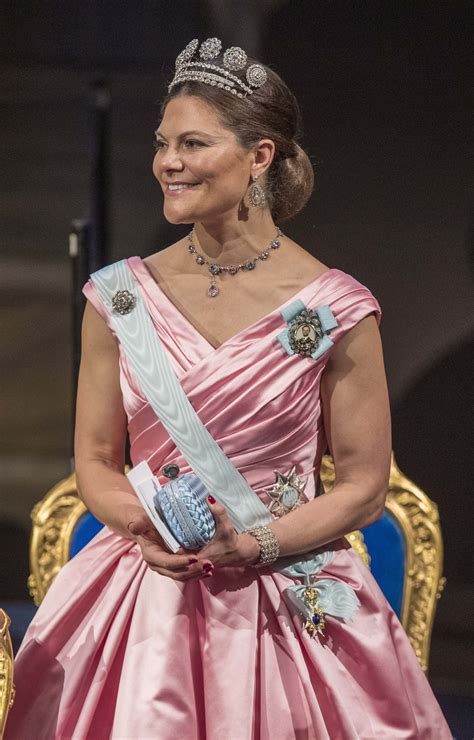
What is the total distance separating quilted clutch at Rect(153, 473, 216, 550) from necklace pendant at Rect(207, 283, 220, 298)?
0.38 metres

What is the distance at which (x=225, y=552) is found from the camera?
1547mm

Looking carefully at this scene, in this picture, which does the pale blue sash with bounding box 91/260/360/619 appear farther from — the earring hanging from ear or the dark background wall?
the dark background wall

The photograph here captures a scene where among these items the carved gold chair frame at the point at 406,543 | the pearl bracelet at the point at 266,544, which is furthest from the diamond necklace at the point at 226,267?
the carved gold chair frame at the point at 406,543

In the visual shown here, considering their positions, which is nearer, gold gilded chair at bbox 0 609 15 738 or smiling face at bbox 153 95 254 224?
gold gilded chair at bbox 0 609 15 738

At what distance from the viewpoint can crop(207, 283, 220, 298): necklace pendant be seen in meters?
1.78

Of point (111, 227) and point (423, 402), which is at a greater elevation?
point (111, 227)

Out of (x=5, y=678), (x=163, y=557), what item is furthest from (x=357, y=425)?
(x=5, y=678)

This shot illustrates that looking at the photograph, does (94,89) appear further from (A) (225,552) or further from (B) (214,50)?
(A) (225,552)

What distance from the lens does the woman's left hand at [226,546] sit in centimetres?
151

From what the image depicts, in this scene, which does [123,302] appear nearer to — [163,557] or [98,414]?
[98,414]

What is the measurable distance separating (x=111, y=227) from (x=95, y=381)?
113 centimetres

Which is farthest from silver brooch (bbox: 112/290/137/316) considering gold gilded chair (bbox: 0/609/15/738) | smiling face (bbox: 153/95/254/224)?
gold gilded chair (bbox: 0/609/15/738)

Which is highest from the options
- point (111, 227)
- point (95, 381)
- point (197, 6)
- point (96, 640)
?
point (197, 6)

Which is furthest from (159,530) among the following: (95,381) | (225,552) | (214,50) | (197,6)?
(197,6)
